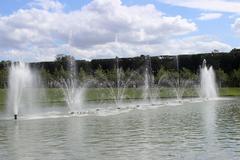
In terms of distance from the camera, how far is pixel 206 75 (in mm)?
90688

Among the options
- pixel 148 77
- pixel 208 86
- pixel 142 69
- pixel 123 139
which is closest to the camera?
pixel 123 139

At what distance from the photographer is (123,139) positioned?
24.3 m

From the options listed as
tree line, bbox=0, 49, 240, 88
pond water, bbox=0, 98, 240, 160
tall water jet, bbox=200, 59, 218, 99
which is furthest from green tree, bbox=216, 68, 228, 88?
pond water, bbox=0, 98, 240, 160

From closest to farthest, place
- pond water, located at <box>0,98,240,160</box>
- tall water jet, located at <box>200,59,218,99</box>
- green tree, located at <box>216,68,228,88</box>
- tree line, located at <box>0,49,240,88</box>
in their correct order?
pond water, located at <box>0,98,240,160</box> → tall water jet, located at <box>200,59,218,99</box> → green tree, located at <box>216,68,228,88</box> → tree line, located at <box>0,49,240,88</box>

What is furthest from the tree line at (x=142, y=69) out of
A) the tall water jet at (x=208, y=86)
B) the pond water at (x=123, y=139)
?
the pond water at (x=123, y=139)

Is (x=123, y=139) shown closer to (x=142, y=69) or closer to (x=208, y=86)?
(x=208, y=86)

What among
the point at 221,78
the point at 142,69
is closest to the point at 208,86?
the point at 221,78

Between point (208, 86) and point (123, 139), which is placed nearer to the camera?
point (123, 139)

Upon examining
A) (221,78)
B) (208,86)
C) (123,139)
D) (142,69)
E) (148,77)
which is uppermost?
(142,69)

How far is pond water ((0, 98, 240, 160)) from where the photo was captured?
19859mm

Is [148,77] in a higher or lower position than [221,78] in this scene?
higher

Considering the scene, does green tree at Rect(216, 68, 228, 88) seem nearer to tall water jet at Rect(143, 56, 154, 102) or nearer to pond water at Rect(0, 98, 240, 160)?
tall water jet at Rect(143, 56, 154, 102)

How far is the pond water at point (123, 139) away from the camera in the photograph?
1986 cm

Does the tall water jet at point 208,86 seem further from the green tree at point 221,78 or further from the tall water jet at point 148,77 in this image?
the green tree at point 221,78
